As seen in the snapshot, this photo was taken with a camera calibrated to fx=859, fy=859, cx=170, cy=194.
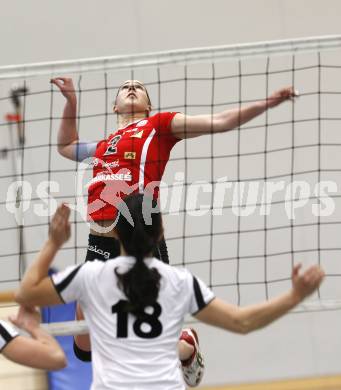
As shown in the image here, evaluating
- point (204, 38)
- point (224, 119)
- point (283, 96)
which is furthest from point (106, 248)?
point (204, 38)

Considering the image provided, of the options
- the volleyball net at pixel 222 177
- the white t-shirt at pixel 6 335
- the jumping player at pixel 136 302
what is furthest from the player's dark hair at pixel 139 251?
the volleyball net at pixel 222 177

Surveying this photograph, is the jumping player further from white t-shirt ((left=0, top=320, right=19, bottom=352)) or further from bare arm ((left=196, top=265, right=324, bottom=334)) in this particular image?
white t-shirt ((left=0, top=320, right=19, bottom=352))

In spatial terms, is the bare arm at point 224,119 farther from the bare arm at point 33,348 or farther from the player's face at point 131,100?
the bare arm at point 33,348

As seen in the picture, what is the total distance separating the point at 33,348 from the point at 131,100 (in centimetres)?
176

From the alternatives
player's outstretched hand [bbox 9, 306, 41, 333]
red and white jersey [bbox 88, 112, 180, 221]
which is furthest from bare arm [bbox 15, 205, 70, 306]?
red and white jersey [bbox 88, 112, 180, 221]

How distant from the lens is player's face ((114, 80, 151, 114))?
440 cm

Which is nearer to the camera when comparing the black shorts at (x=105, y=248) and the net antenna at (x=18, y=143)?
the black shorts at (x=105, y=248)

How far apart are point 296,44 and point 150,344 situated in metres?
2.01

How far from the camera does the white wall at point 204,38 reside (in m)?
6.86

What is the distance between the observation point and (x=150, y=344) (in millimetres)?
2918

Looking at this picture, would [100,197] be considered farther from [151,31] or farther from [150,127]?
[151,31]

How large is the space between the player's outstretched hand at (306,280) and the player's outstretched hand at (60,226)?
0.78 meters

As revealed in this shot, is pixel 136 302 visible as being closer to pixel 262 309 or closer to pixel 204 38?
pixel 262 309

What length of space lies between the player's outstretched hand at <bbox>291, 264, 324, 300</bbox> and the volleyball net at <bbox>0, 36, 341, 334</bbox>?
3.53m
